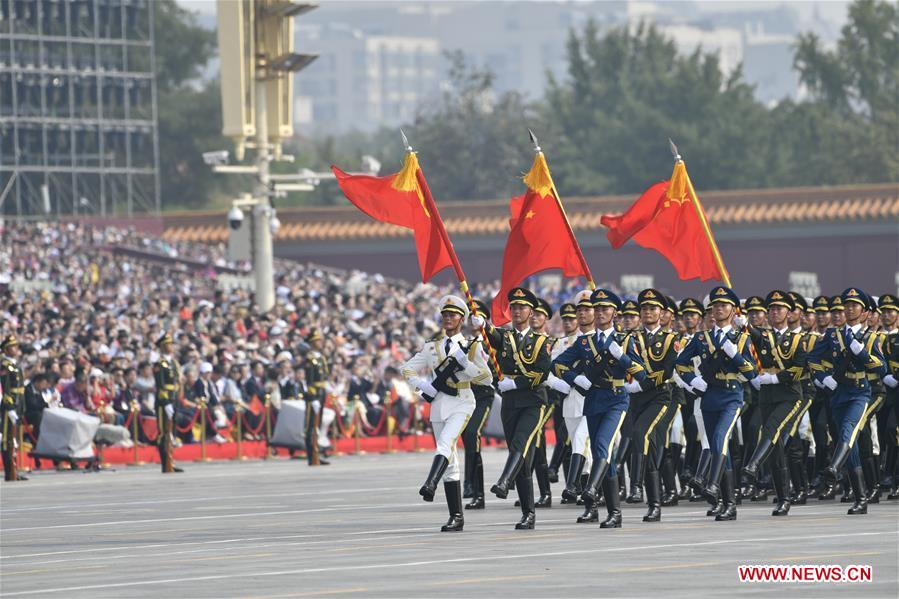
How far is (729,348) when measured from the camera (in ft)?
58.1

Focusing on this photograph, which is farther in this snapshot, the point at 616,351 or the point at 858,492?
the point at 858,492

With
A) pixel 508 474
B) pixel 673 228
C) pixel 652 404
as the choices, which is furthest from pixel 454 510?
pixel 673 228

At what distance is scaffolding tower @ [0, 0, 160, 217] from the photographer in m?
67.0

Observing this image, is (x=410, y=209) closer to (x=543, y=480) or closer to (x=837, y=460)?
(x=543, y=480)

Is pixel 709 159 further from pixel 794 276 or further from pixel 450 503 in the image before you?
pixel 450 503

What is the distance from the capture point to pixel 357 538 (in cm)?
1742

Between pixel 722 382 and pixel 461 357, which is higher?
pixel 461 357

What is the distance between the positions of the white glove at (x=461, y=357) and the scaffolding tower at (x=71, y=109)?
166ft

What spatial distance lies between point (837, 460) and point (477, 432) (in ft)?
9.70

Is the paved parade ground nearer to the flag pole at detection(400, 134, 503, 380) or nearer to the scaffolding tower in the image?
the flag pole at detection(400, 134, 503, 380)

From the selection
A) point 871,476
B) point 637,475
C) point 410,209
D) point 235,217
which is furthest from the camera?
point 235,217

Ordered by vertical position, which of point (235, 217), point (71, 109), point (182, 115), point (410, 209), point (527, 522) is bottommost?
point (527, 522)

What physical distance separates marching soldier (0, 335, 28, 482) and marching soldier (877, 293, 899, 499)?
11.0 m

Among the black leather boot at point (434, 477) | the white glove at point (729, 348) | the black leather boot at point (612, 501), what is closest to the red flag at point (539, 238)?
the white glove at point (729, 348)
